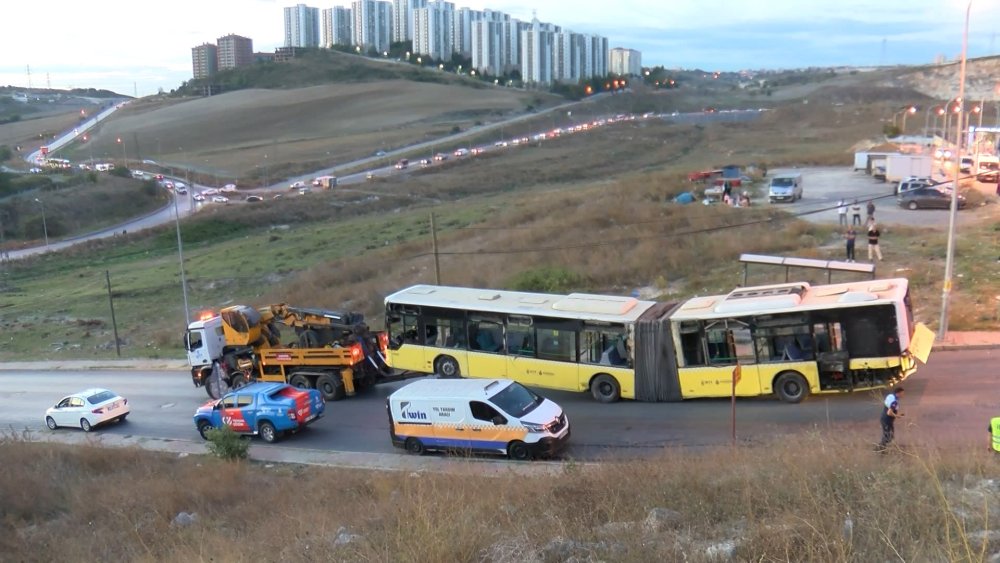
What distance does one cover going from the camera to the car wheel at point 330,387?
22.4 metres

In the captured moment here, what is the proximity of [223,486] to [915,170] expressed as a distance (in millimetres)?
48993

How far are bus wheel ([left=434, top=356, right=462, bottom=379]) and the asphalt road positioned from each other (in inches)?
77.3

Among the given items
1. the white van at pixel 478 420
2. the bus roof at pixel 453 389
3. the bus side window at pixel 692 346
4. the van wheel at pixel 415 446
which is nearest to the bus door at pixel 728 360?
the bus side window at pixel 692 346

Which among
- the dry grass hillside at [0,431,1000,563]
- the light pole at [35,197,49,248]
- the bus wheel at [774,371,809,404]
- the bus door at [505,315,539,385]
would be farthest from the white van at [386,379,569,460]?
the light pole at [35,197,49,248]

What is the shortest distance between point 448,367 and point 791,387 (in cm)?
866

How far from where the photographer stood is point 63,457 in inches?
717

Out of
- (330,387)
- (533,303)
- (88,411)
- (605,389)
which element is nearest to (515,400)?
(605,389)

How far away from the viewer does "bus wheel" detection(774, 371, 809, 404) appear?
17422 millimetres

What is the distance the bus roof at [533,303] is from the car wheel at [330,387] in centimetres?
276

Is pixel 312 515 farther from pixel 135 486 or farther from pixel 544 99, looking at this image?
pixel 544 99

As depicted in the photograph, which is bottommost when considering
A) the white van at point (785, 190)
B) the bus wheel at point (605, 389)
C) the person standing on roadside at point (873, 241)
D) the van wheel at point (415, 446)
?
the van wheel at point (415, 446)

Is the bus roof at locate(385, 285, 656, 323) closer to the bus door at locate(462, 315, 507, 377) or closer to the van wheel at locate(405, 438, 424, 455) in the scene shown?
the bus door at locate(462, 315, 507, 377)

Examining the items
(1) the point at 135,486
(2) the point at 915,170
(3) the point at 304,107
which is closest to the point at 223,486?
(1) the point at 135,486

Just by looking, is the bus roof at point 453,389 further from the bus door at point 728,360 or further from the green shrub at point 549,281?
the green shrub at point 549,281
